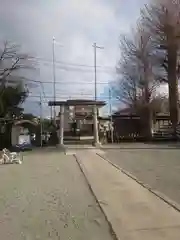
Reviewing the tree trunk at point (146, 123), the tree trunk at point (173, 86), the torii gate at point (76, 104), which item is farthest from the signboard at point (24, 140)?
the tree trunk at point (173, 86)

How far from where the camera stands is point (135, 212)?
28.0ft

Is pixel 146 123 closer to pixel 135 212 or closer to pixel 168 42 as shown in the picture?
pixel 168 42

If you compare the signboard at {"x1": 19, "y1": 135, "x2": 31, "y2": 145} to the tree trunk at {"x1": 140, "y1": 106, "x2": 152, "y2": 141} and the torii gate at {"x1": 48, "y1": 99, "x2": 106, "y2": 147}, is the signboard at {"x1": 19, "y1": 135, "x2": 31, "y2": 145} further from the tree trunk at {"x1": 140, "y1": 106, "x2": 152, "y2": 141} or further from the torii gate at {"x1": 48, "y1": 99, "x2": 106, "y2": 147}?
the tree trunk at {"x1": 140, "y1": 106, "x2": 152, "y2": 141}

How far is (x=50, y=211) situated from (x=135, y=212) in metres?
1.92

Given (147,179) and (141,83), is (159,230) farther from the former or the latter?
(141,83)

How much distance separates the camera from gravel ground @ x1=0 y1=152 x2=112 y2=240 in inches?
281

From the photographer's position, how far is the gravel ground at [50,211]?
7.15m

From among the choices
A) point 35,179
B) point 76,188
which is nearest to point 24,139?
point 35,179

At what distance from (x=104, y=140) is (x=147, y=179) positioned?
32.4m

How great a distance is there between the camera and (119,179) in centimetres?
1423

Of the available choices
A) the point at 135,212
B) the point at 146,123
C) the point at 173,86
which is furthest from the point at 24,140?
the point at 135,212

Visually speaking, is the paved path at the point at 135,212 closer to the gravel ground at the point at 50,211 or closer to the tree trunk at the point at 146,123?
the gravel ground at the point at 50,211

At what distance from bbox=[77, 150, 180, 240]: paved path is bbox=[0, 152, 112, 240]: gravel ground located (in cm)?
28

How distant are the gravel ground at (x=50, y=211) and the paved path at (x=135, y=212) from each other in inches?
11.2
